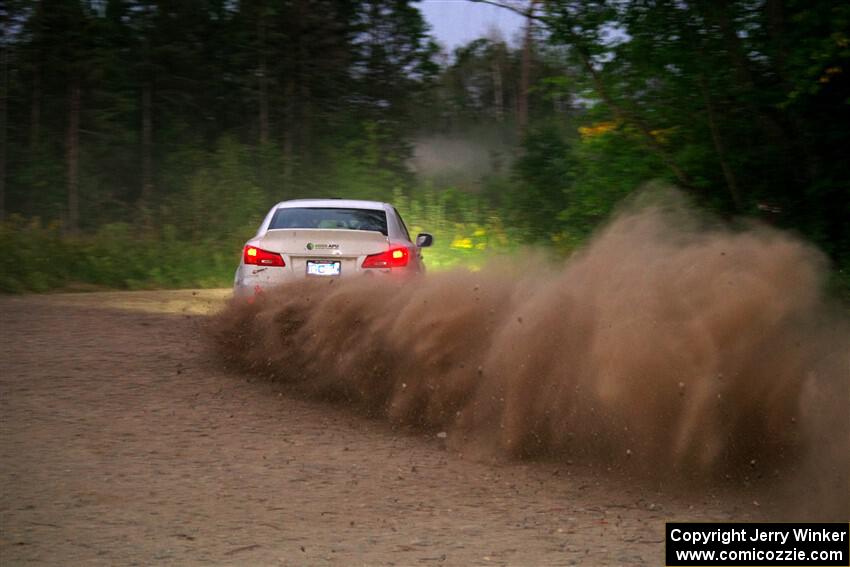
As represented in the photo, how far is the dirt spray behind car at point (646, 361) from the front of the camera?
6.83 meters

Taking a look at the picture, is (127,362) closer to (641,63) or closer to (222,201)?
(641,63)

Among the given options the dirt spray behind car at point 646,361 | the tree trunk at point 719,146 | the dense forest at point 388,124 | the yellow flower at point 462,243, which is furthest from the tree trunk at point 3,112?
the dirt spray behind car at point 646,361

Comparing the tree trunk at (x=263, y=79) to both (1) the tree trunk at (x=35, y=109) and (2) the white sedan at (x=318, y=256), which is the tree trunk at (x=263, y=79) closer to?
(1) the tree trunk at (x=35, y=109)

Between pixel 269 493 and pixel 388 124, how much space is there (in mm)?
36115

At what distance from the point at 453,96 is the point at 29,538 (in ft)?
164

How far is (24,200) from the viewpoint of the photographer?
121 feet

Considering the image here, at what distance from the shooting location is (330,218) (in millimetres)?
12273

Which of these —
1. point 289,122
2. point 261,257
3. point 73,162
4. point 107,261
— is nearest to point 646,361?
point 261,257

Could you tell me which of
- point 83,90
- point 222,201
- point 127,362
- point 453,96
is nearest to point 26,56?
point 83,90

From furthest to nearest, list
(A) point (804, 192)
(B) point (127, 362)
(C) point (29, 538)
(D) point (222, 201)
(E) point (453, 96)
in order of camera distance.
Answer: (E) point (453, 96), (D) point (222, 201), (A) point (804, 192), (B) point (127, 362), (C) point (29, 538)

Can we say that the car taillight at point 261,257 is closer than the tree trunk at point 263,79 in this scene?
Yes

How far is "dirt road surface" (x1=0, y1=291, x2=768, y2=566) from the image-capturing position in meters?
5.34

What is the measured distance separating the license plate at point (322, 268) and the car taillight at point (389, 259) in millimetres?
311

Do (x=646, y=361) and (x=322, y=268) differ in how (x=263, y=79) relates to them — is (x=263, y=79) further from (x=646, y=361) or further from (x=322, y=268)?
(x=646, y=361)
